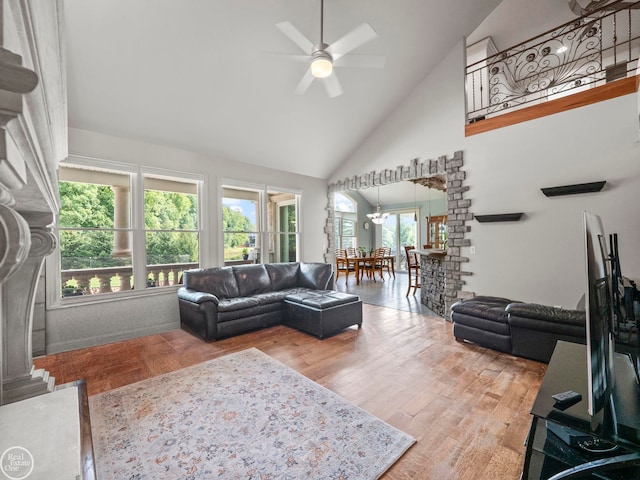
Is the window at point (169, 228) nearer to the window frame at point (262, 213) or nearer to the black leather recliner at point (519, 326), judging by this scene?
the window frame at point (262, 213)

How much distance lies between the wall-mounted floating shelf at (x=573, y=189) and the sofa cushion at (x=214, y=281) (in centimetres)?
474

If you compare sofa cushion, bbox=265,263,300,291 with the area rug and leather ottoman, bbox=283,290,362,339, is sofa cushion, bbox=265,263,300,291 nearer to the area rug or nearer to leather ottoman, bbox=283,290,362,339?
leather ottoman, bbox=283,290,362,339

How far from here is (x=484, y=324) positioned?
3303 mm

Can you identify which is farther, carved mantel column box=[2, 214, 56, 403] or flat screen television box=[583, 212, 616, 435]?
carved mantel column box=[2, 214, 56, 403]

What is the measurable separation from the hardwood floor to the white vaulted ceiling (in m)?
3.05

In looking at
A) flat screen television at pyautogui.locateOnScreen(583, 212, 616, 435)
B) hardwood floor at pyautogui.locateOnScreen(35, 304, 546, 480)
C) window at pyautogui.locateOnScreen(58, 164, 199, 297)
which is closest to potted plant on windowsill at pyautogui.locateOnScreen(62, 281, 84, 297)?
window at pyautogui.locateOnScreen(58, 164, 199, 297)

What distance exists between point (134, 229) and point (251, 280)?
190cm

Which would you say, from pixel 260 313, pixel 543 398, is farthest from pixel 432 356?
pixel 260 313

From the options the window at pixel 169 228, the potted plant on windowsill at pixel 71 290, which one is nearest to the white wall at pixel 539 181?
the window at pixel 169 228

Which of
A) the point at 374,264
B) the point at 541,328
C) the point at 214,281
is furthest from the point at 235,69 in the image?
the point at 374,264

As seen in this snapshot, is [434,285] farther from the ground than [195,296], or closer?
closer

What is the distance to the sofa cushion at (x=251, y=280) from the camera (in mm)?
4621

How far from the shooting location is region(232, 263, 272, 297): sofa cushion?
462 centimetres

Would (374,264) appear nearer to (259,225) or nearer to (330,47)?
(259,225)
